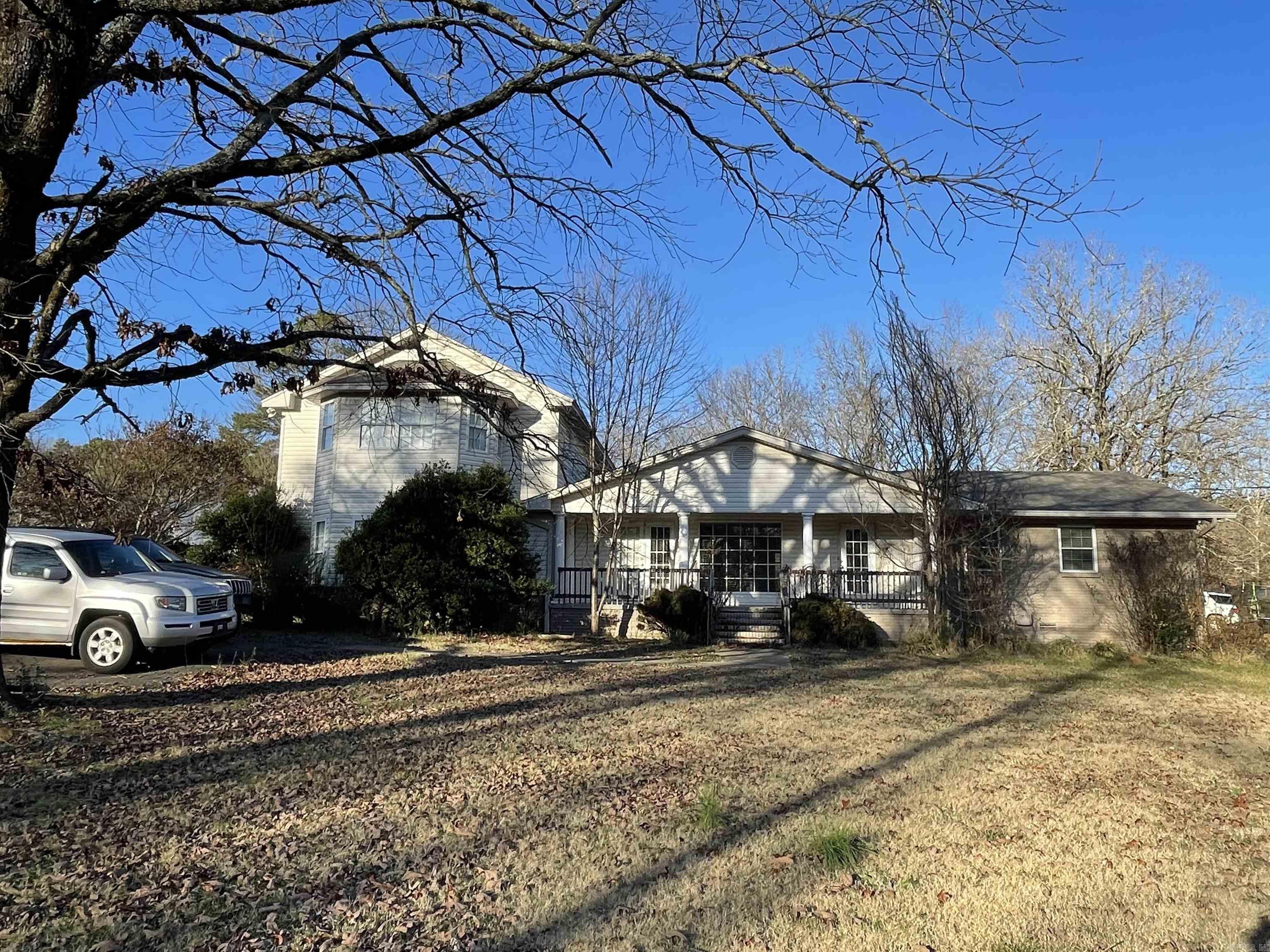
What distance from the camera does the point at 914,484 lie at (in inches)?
669

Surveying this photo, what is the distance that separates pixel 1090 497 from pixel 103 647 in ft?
63.1

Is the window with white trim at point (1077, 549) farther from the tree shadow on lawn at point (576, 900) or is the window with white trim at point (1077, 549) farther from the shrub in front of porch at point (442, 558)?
the tree shadow on lawn at point (576, 900)

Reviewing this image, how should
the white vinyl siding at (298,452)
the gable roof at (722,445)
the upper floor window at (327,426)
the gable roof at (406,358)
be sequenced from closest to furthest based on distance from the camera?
the gable roof at (406,358) < the gable roof at (722,445) < the upper floor window at (327,426) < the white vinyl siding at (298,452)

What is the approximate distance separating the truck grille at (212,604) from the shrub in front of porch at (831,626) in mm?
10999

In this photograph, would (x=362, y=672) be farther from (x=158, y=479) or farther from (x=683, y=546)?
(x=158, y=479)

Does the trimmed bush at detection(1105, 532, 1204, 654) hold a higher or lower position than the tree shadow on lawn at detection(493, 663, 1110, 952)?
higher

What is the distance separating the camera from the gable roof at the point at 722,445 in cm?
1888

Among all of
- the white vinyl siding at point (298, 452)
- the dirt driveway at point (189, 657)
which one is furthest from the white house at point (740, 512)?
the dirt driveway at point (189, 657)

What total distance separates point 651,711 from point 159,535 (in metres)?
16.2

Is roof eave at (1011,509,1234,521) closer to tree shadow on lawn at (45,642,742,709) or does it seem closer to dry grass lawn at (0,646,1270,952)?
tree shadow on lawn at (45,642,742,709)

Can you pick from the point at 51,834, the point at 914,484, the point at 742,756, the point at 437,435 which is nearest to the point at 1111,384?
the point at 914,484

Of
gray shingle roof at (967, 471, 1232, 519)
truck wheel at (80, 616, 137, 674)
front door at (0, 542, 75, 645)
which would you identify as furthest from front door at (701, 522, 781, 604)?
front door at (0, 542, 75, 645)

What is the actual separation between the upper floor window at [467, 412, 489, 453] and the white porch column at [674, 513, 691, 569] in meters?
5.58

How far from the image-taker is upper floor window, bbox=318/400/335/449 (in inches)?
851
